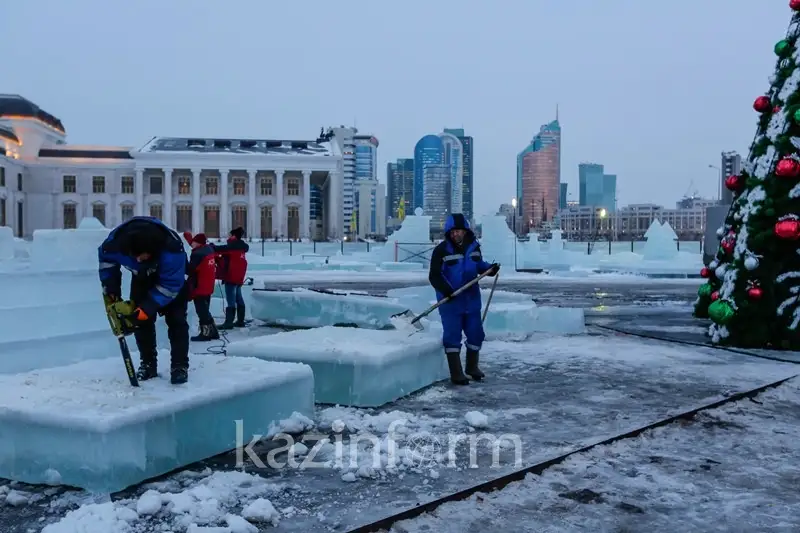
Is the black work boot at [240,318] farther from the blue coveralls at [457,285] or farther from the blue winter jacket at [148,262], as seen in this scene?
the blue winter jacket at [148,262]

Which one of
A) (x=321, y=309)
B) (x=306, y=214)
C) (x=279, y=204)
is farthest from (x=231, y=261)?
(x=306, y=214)

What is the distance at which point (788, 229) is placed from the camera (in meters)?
9.92

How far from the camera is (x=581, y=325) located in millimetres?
12320

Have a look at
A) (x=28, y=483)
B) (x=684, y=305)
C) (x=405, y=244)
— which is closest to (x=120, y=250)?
(x=28, y=483)

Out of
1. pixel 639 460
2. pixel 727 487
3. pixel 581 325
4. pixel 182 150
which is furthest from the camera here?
pixel 182 150

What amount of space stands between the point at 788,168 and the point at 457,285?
5508 millimetres

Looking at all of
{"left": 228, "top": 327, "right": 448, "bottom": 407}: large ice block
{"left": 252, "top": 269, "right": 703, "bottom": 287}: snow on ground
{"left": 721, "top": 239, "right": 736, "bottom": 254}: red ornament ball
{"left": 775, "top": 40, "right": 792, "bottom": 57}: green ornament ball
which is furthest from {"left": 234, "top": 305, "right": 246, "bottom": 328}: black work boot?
{"left": 252, "top": 269, "right": 703, "bottom": 287}: snow on ground

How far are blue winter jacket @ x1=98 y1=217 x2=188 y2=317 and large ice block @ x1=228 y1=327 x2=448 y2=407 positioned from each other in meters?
1.73

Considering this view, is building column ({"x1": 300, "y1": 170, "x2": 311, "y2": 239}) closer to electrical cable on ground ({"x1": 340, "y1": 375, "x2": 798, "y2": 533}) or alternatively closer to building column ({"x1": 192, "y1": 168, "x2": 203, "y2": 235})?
building column ({"x1": 192, "y1": 168, "x2": 203, "y2": 235})

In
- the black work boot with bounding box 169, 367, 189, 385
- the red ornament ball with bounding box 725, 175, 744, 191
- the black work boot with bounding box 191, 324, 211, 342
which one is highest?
the red ornament ball with bounding box 725, 175, 744, 191

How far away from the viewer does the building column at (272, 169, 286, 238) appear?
3365 inches

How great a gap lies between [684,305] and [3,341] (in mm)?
14400

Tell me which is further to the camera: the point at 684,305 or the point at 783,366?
the point at 684,305

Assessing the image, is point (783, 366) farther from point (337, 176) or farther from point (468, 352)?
point (337, 176)
